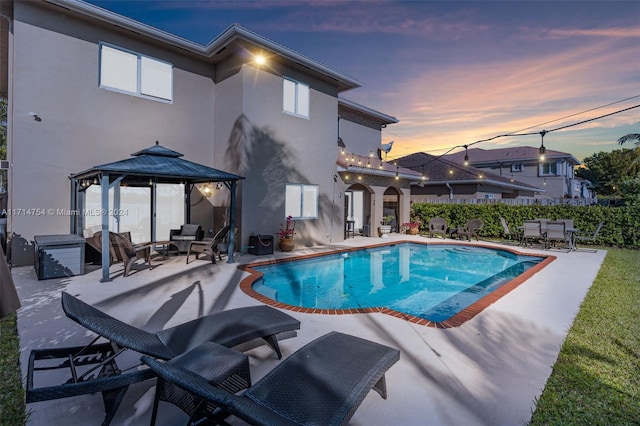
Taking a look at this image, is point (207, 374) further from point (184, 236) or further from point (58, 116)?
point (58, 116)

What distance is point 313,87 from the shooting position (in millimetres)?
13258

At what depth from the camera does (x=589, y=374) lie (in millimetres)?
3375

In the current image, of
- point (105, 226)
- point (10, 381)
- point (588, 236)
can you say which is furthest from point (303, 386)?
point (588, 236)

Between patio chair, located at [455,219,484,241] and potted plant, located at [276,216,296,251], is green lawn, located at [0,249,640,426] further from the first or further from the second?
patio chair, located at [455,219,484,241]

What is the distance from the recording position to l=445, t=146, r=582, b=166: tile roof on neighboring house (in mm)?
28547

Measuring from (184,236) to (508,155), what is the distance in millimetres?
→ 30736

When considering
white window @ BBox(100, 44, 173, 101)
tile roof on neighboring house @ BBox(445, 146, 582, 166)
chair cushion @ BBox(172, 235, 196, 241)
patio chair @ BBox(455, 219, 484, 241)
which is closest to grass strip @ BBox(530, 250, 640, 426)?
patio chair @ BBox(455, 219, 484, 241)

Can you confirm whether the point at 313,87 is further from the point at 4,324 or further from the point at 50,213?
the point at 4,324

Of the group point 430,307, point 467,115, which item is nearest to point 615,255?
point 467,115

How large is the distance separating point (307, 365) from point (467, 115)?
16644 millimetres

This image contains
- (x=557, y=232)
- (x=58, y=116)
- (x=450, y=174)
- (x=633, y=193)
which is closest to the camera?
(x=58, y=116)

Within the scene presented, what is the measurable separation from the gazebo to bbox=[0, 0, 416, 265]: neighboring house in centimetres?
30

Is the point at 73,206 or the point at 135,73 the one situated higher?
the point at 135,73

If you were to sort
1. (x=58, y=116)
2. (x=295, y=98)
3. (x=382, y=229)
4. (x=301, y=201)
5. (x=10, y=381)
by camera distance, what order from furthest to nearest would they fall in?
(x=382, y=229)
(x=301, y=201)
(x=295, y=98)
(x=58, y=116)
(x=10, y=381)
